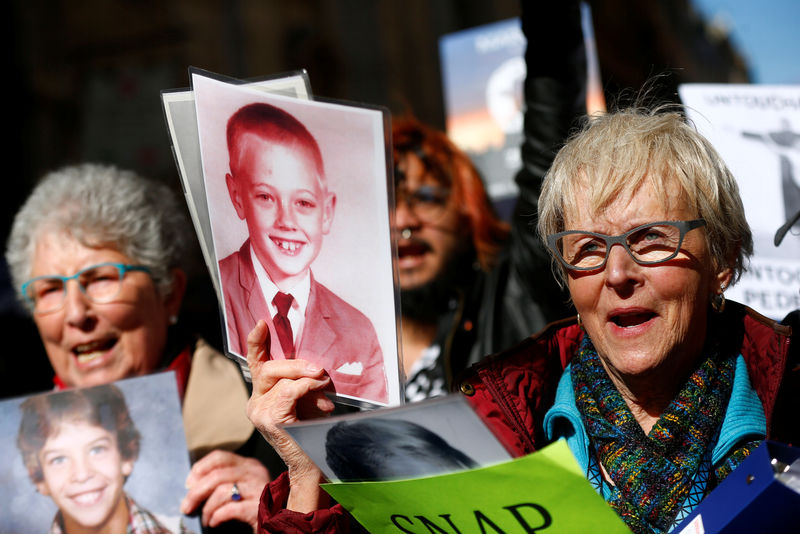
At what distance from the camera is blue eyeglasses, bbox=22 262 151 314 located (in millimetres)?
2562

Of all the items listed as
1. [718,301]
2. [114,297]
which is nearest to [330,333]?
[718,301]

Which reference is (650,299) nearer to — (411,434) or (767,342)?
(767,342)

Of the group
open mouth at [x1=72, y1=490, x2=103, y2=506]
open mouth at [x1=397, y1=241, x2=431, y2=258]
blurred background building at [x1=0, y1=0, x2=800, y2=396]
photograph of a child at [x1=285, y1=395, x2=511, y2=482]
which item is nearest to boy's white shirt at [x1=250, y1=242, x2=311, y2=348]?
photograph of a child at [x1=285, y1=395, x2=511, y2=482]

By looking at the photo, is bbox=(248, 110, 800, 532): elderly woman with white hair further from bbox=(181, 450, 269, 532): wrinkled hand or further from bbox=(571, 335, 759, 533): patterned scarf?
bbox=(181, 450, 269, 532): wrinkled hand

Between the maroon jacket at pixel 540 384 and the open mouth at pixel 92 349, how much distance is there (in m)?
0.91

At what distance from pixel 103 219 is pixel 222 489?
0.92m

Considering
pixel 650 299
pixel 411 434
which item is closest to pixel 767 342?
pixel 650 299

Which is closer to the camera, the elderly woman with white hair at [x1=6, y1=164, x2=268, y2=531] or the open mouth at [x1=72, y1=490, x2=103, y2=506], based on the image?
the open mouth at [x1=72, y1=490, x2=103, y2=506]

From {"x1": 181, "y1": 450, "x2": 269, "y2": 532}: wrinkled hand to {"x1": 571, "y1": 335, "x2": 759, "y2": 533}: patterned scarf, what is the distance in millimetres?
901

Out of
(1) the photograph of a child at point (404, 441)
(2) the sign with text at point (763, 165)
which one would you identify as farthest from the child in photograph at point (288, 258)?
(2) the sign with text at point (763, 165)

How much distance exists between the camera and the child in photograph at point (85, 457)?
7.22 feet

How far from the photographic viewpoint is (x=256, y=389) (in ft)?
6.06

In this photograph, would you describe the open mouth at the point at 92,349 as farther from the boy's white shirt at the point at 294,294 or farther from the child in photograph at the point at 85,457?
the boy's white shirt at the point at 294,294

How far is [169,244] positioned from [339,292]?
44.9 inches
